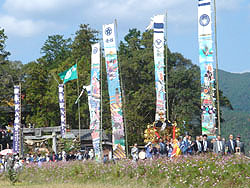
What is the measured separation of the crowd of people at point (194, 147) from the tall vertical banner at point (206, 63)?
0.97 meters

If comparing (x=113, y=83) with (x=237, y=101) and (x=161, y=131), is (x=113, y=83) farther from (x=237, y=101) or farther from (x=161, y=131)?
(x=237, y=101)

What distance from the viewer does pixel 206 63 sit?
25203mm

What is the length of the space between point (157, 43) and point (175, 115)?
66.9 feet

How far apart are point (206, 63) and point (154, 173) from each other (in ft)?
21.2

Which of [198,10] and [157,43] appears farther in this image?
[157,43]

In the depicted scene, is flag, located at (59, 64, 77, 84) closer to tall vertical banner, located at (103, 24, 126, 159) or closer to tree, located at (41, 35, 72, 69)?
tall vertical banner, located at (103, 24, 126, 159)

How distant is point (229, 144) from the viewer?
22422 mm

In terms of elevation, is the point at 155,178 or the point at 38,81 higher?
the point at 38,81

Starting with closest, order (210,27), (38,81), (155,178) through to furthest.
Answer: (155,178), (210,27), (38,81)

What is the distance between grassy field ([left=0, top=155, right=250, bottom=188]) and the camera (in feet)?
62.5

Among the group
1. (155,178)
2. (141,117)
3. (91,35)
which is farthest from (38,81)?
(155,178)

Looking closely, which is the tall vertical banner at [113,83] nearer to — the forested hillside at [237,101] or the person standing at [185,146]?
the person standing at [185,146]

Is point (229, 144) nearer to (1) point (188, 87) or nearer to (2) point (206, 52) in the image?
(2) point (206, 52)

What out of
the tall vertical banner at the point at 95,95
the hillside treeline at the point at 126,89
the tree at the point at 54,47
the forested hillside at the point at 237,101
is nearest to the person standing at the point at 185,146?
the tall vertical banner at the point at 95,95
